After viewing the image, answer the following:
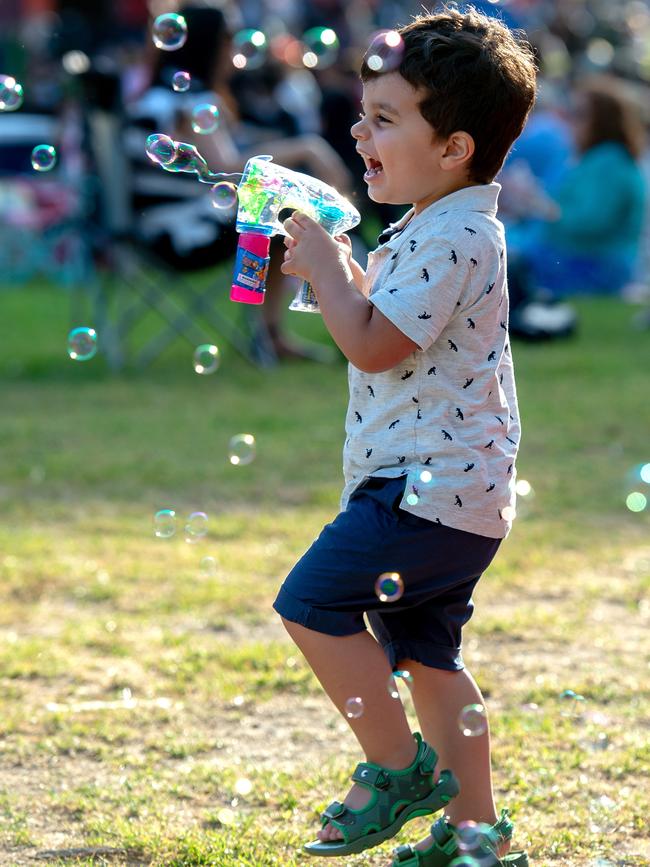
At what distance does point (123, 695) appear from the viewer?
3021mm

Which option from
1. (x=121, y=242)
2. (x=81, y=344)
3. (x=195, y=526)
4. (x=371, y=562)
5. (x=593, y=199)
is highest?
(x=371, y=562)

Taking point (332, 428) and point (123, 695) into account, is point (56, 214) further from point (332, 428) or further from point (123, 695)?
point (123, 695)

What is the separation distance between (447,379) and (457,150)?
35 cm

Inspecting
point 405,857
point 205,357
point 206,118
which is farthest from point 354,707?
point 206,118

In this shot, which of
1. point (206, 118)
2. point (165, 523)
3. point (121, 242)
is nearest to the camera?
point (165, 523)

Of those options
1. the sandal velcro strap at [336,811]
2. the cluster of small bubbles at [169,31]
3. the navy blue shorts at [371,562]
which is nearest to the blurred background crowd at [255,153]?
the cluster of small bubbles at [169,31]

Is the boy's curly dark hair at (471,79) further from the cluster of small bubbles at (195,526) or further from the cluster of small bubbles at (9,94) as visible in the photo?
the cluster of small bubbles at (9,94)

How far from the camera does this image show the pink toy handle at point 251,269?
2.15 m

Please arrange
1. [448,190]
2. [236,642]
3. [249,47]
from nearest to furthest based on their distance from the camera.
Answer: [448,190]
[249,47]
[236,642]

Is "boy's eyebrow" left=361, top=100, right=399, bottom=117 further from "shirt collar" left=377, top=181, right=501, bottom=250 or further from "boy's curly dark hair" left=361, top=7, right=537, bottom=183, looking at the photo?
"shirt collar" left=377, top=181, right=501, bottom=250

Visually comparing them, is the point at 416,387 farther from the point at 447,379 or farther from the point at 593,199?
the point at 593,199

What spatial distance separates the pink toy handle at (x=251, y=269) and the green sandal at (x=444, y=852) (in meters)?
0.91

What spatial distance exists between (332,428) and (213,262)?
5.31 feet

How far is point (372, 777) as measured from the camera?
205 centimetres
